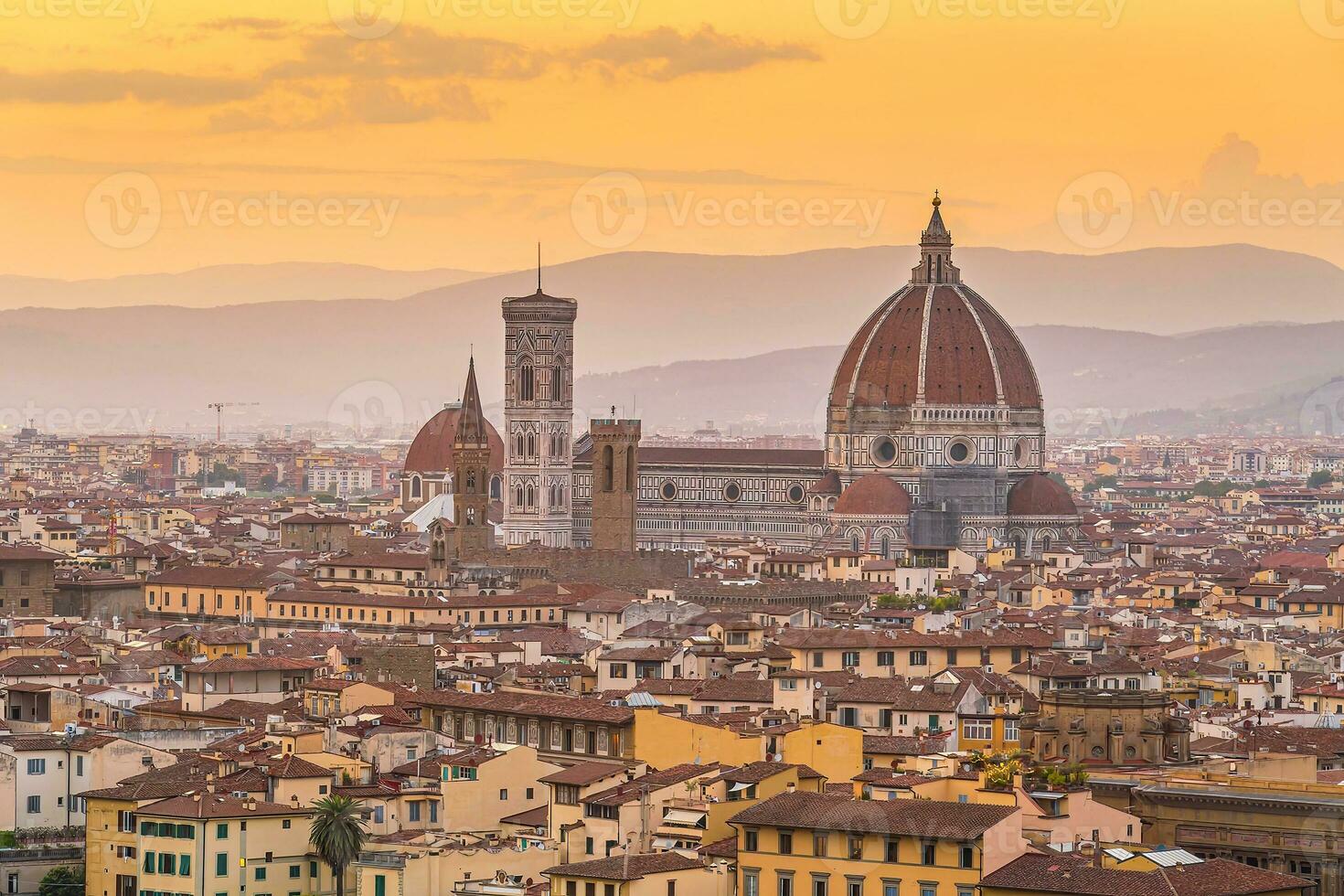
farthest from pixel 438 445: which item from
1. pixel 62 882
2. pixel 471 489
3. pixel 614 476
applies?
pixel 62 882

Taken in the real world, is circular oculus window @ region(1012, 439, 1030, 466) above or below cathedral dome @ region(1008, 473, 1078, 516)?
above

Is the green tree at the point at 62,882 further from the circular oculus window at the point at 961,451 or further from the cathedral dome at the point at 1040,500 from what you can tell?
the circular oculus window at the point at 961,451

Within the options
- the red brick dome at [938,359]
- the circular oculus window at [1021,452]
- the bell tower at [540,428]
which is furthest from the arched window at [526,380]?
the circular oculus window at [1021,452]

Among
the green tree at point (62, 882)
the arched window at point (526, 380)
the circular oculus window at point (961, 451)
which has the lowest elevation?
the green tree at point (62, 882)

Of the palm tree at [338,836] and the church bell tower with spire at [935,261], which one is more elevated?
the church bell tower with spire at [935,261]

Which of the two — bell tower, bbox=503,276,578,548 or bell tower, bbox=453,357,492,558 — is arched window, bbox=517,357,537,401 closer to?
bell tower, bbox=503,276,578,548

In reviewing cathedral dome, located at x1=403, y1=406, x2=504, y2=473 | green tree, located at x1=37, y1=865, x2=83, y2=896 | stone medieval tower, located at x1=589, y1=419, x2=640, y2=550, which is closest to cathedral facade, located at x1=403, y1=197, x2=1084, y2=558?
stone medieval tower, located at x1=589, y1=419, x2=640, y2=550
